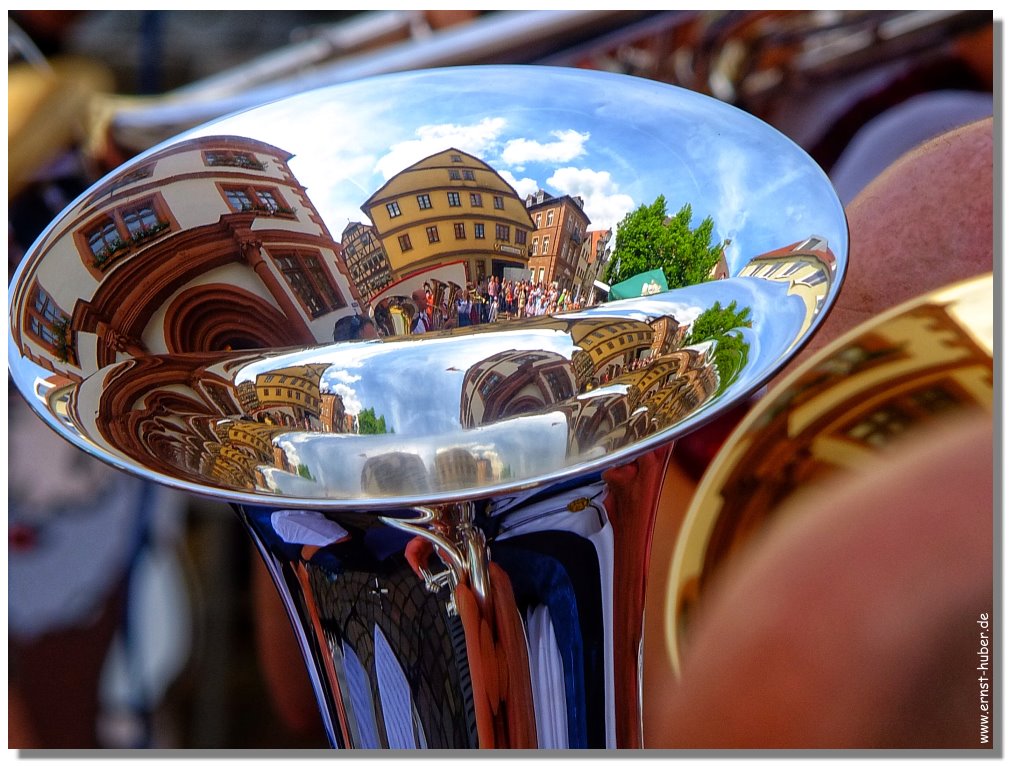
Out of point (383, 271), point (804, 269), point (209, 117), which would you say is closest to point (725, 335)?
point (804, 269)

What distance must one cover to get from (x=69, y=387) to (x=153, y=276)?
0.06 m

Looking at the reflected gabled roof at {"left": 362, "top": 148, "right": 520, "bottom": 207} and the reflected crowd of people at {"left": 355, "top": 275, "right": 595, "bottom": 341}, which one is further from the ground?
the reflected gabled roof at {"left": 362, "top": 148, "right": 520, "bottom": 207}

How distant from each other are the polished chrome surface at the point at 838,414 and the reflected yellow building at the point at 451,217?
0.21 m

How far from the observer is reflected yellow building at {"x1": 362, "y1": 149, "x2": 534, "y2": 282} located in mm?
423

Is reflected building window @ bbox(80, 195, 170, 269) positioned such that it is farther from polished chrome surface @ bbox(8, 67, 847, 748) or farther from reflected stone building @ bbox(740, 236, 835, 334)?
reflected stone building @ bbox(740, 236, 835, 334)

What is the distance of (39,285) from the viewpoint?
1.22 ft

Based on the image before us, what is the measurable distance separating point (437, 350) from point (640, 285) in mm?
88

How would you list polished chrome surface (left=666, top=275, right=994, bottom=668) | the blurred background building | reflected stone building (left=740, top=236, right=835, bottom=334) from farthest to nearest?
the blurred background building < polished chrome surface (left=666, top=275, right=994, bottom=668) < reflected stone building (left=740, top=236, right=835, bottom=334)

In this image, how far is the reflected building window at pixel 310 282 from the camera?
430mm

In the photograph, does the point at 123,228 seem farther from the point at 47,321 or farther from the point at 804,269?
the point at 804,269

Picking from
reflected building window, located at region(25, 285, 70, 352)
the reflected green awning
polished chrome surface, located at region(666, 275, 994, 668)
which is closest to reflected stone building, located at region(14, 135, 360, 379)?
reflected building window, located at region(25, 285, 70, 352)

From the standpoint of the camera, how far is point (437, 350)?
426mm

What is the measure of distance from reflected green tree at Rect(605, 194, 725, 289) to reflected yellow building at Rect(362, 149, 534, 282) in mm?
41

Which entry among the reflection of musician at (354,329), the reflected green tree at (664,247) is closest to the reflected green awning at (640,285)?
the reflected green tree at (664,247)
